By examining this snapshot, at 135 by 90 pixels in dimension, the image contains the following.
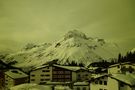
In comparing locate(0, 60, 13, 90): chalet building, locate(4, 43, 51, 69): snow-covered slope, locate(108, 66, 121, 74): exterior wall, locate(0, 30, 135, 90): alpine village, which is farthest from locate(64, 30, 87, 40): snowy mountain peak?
locate(0, 60, 13, 90): chalet building

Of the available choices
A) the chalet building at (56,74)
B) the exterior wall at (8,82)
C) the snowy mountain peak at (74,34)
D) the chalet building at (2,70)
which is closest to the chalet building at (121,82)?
the chalet building at (56,74)

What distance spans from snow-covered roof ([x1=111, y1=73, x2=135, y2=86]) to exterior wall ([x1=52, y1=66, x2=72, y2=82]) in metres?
0.88

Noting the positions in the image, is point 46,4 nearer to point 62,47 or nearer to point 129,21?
point 62,47

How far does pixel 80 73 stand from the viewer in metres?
6.74

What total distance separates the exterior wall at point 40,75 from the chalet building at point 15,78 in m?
0.14

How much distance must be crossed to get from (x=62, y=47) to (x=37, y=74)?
74 cm

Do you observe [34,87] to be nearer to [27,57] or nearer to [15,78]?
[15,78]

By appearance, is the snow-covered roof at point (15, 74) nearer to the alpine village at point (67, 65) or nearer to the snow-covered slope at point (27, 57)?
the alpine village at point (67, 65)

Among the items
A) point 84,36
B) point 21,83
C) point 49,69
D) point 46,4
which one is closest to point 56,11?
point 46,4

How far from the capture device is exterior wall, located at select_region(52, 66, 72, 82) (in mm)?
6740

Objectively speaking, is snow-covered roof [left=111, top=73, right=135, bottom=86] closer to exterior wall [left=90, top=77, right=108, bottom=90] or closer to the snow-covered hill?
exterior wall [left=90, top=77, right=108, bottom=90]

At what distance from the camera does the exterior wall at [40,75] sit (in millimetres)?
6719

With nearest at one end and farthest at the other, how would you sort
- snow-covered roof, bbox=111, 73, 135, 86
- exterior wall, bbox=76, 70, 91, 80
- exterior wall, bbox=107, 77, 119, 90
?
snow-covered roof, bbox=111, 73, 135, 86
exterior wall, bbox=107, 77, 119, 90
exterior wall, bbox=76, 70, 91, 80

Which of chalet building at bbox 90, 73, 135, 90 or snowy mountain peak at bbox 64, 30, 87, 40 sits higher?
snowy mountain peak at bbox 64, 30, 87, 40
